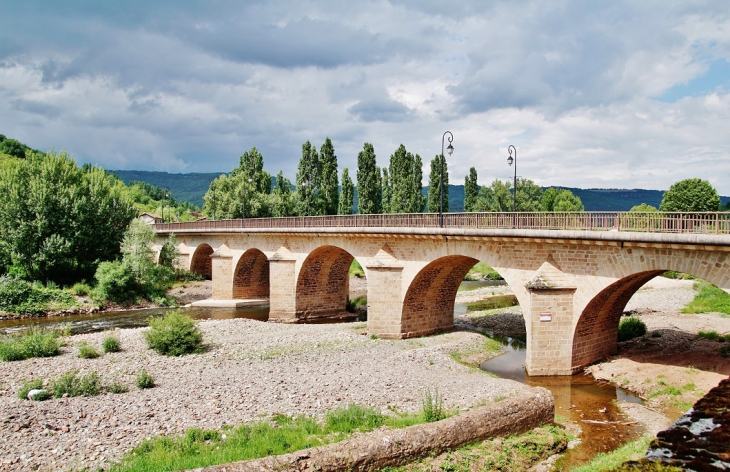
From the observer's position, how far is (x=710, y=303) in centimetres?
2577

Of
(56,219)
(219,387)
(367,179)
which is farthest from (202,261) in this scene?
(219,387)

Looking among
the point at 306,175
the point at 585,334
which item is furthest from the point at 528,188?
the point at 585,334

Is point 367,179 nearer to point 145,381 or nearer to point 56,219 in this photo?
point 56,219

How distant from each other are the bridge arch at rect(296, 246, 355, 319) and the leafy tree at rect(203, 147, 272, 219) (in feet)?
77.8

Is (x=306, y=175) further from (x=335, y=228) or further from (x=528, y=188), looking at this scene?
(x=528, y=188)

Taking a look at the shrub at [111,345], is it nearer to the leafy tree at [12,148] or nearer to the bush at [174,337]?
the bush at [174,337]

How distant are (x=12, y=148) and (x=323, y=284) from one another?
101m

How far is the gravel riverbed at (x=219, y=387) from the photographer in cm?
1017

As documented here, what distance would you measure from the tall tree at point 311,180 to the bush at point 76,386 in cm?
3764

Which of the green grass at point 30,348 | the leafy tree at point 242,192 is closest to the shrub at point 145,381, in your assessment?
the green grass at point 30,348

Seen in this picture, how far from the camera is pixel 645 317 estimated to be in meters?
23.4

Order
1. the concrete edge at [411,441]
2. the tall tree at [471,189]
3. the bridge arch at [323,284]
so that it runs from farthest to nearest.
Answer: the tall tree at [471,189], the bridge arch at [323,284], the concrete edge at [411,441]

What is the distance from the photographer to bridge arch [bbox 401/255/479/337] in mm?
22469

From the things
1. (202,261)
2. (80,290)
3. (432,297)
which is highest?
(202,261)
